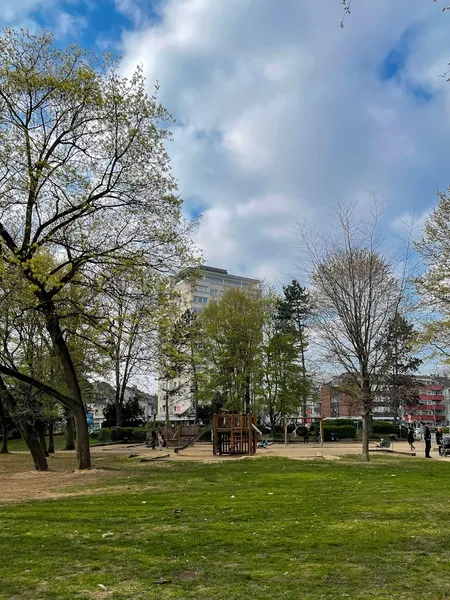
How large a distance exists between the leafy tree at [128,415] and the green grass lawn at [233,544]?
48121 millimetres

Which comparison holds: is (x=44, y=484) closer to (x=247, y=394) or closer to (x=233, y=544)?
(x=233, y=544)

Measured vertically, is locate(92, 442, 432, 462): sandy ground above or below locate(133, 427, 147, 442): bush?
above

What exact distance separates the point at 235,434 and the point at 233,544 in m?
21.7

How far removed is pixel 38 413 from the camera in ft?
75.6

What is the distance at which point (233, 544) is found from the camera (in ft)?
20.9

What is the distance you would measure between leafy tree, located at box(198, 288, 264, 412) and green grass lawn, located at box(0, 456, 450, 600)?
113 feet

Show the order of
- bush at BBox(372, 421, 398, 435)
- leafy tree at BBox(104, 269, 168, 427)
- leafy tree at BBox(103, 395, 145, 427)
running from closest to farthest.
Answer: leafy tree at BBox(104, 269, 168, 427) → bush at BBox(372, 421, 398, 435) → leafy tree at BBox(103, 395, 145, 427)

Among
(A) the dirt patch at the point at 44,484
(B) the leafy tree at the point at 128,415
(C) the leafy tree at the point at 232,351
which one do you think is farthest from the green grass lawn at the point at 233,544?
(B) the leafy tree at the point at 128,415

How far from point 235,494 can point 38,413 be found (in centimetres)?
1461

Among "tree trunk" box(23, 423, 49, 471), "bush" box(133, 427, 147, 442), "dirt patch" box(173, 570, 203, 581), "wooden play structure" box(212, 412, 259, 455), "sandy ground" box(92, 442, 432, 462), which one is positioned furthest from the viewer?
"bush" box(133, 427, 147, 442)

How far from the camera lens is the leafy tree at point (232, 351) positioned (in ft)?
152

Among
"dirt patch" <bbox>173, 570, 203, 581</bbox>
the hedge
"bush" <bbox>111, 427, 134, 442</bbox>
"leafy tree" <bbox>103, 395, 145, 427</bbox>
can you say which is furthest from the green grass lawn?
"leafy tree" <bbox>103, 395, 145, 427</bbox>

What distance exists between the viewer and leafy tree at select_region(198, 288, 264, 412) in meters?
46.3

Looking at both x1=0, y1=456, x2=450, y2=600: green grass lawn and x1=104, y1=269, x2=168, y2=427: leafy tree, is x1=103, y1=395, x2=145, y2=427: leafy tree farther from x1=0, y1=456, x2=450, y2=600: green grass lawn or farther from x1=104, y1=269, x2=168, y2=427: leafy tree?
x1=0, y1=456, x2=450, y2=600: green grass lawn
